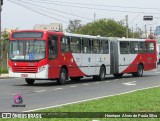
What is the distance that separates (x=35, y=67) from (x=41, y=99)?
6905mm

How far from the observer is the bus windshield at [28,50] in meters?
24.2

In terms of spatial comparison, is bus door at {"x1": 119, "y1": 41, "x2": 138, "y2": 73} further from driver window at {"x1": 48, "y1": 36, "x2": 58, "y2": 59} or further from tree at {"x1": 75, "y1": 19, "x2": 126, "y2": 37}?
tree at {"x1": 75, "y1": 19, "x2": 126, "y2": 37}

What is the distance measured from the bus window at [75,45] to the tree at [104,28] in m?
63.5

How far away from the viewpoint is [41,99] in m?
17.4

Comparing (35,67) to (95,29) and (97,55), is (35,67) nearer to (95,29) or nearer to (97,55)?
(97,55)

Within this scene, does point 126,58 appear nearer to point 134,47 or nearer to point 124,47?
point 124,47

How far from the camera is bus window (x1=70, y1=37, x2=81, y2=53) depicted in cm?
2660

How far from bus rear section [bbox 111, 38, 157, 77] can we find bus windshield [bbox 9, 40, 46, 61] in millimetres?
9118

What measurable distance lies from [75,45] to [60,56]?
2.13 m

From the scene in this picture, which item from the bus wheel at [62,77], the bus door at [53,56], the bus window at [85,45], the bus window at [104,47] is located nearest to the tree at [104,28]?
the bus window at [104,47]

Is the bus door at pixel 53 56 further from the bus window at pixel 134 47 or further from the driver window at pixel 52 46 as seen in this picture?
the bus window at pixel 134 47

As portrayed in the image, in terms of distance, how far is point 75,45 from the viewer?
27.1 m

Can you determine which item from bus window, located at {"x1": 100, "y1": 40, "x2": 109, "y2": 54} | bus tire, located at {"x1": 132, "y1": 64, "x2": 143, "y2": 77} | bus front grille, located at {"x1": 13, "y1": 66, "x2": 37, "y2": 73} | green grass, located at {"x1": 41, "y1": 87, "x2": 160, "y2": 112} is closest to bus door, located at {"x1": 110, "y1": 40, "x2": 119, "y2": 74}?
bus window, located at {"x1": 100, "y1": 40, "x2": 109, "y2": 54}

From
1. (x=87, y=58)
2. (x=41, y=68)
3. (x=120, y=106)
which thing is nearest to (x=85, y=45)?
(x=87, y=58)
